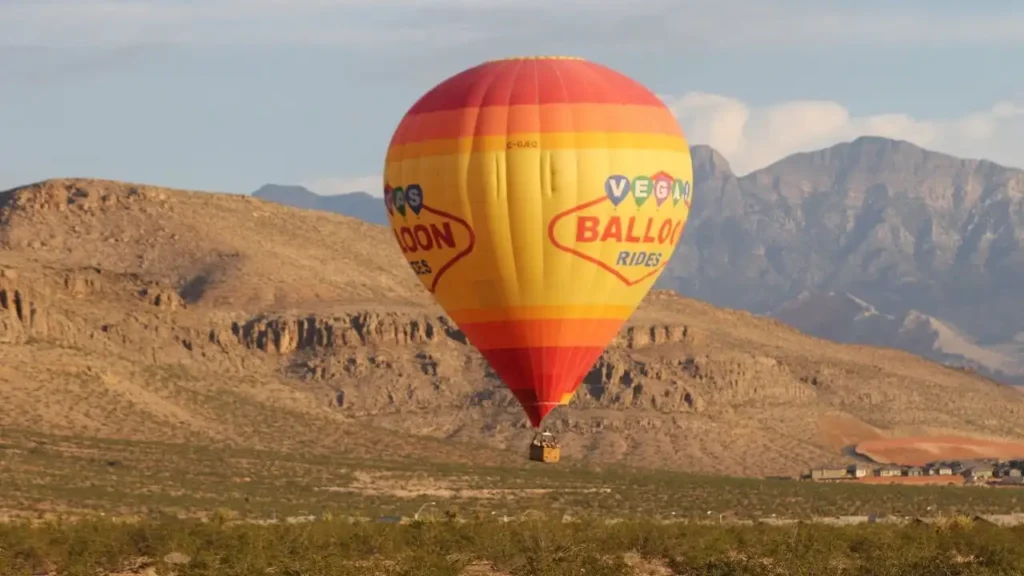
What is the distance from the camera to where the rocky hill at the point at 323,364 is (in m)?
132

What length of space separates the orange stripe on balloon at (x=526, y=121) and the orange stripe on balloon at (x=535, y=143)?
0.13m

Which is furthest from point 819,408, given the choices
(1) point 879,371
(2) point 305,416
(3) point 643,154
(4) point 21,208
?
(3) point 643,154

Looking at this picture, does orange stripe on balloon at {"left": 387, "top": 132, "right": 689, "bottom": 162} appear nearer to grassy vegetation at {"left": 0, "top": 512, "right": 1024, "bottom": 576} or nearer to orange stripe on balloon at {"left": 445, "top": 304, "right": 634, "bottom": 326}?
orange stripe on balloon at {"left": 445, "top": 304, "right": 634, "bottom": 326}

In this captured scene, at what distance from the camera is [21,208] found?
167 m

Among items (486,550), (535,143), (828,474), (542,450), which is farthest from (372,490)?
(486,550)

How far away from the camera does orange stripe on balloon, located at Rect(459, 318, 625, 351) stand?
6675cm

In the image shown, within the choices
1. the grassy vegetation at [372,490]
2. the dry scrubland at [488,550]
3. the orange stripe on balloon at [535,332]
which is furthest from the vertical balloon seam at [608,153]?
the grassy vegetation at [372,490]

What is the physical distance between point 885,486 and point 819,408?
3647cm

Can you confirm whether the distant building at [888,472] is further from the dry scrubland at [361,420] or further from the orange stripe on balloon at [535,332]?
the orange stripe on balloon at [535,332]

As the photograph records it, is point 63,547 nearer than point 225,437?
Yes

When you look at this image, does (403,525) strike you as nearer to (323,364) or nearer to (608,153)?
(608,153)

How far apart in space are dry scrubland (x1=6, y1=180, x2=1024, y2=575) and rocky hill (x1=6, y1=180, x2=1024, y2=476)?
26 cm

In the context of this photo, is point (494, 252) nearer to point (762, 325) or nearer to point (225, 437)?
point (225, 437)

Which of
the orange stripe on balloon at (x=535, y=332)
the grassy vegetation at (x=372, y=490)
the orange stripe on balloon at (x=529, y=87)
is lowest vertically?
the grassy vegetation at (x=372, y=490)
